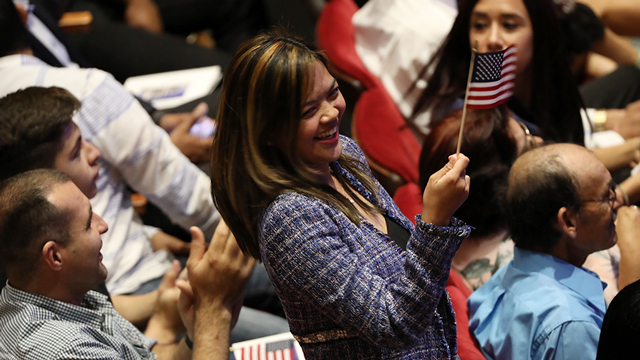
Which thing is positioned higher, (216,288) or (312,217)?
(312,217)

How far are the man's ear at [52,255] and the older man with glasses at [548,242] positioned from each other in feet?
3.38

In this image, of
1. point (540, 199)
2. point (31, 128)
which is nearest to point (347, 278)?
point (540, 199)

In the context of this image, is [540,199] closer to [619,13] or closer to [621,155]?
[621,155]

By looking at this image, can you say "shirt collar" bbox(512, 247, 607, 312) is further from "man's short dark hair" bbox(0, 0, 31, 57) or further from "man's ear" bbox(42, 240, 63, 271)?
"man's short dark hair" bbox(0, 0, 31, 57)

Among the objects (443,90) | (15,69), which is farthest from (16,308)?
(443,90)

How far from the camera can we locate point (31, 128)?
5.62 feet

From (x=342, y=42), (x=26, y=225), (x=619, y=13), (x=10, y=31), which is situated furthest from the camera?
(x=619, y=13)

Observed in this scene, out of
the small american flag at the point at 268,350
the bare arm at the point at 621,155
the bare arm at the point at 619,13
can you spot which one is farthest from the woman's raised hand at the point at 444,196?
the bare arm at the point at 619,13

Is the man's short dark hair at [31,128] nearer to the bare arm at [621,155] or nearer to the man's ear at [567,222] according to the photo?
the man's ear at [567,222]

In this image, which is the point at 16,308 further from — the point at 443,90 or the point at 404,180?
the point at 443,90

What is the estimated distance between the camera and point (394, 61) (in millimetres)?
3025

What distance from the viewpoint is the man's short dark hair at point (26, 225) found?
136 cm

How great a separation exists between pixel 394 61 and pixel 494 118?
1.08 meters

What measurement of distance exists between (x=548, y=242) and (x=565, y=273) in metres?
0.08
